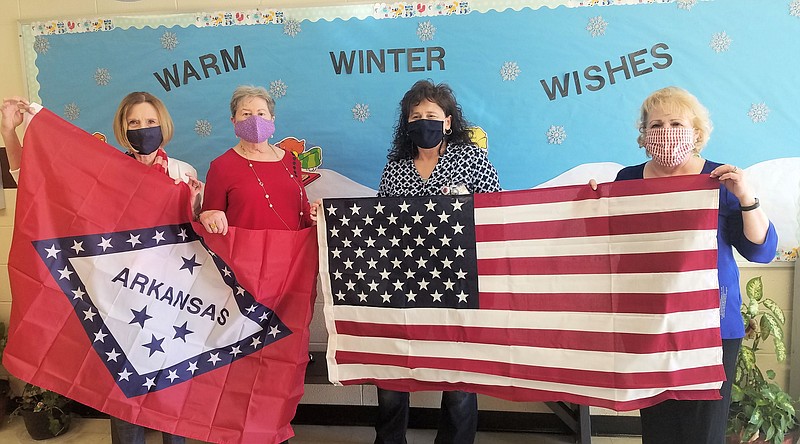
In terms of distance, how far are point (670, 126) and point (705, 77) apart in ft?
3.26

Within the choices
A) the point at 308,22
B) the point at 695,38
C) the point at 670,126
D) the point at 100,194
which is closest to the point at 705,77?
the point at 695,38

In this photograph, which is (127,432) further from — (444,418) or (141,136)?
(444,418)

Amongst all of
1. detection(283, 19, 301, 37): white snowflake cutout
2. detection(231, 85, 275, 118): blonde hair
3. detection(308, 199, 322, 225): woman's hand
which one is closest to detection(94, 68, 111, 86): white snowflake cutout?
detection(283, 19, 301, 37): white snowflake cutout

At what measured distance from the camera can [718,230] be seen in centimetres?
163

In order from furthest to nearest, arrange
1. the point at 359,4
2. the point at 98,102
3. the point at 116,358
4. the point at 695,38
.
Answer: the point at 98,102, the point at 359,4, the point at 695,38, the point at 116,358

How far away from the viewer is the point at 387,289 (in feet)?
6.18

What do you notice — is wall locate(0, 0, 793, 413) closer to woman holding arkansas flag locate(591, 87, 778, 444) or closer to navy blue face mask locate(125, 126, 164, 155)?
navy blue face mask locate(125, 126, 164, 155)

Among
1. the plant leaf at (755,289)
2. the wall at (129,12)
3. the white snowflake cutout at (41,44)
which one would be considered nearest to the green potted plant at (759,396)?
the plant leaf at (755,289)

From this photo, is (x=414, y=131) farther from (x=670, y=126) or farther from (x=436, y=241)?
(x=670, y=126)

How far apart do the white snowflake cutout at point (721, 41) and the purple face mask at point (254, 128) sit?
2.07 m

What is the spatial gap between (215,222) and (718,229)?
170 centimetres

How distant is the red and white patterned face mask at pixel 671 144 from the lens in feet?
Answer: 5.42

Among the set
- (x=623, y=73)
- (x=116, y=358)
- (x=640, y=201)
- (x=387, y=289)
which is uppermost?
(x=623, y=73)

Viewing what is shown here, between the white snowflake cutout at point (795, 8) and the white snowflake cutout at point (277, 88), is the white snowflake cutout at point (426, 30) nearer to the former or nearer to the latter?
the white snowflake cutout at point (277, 88)
